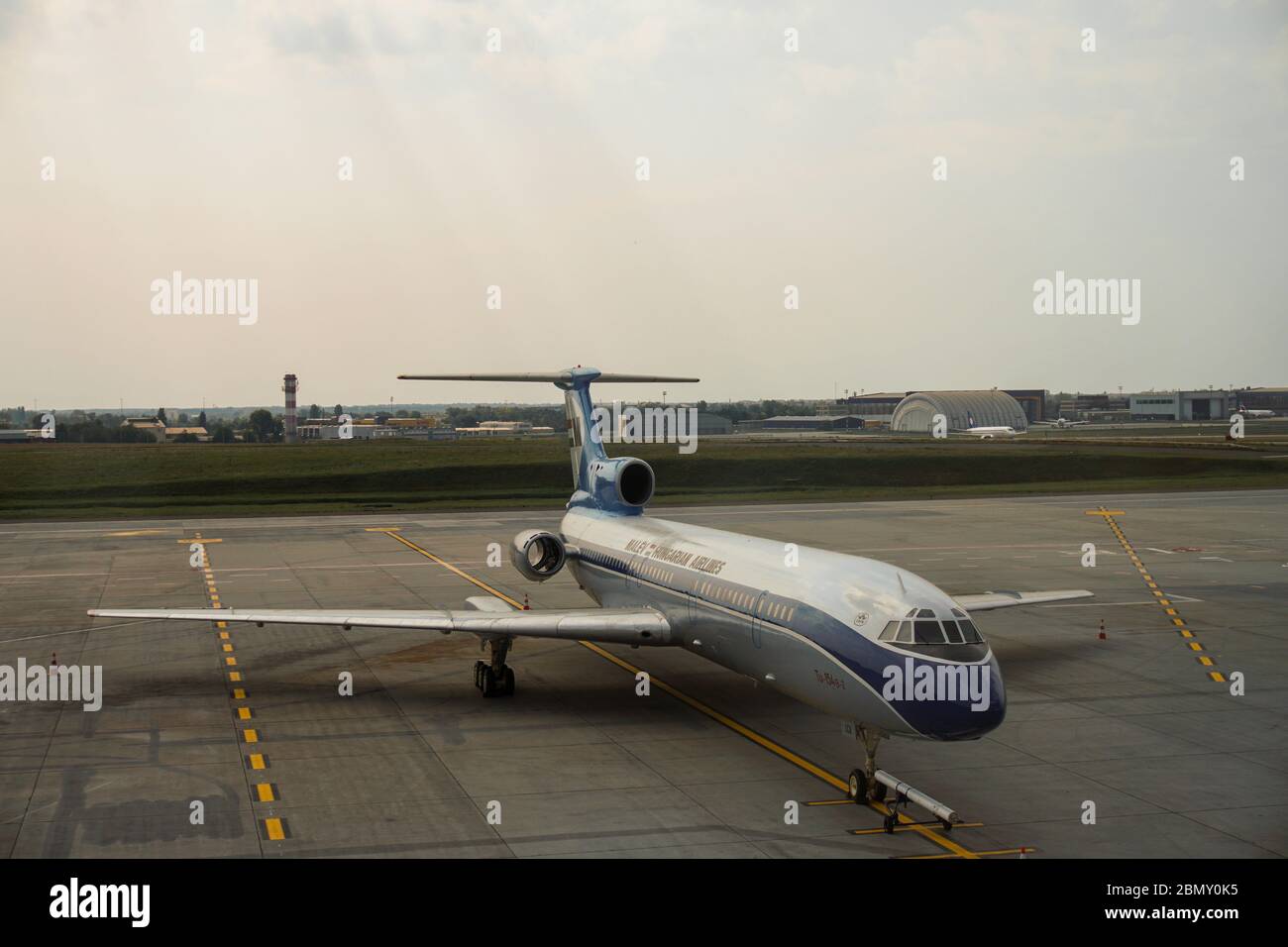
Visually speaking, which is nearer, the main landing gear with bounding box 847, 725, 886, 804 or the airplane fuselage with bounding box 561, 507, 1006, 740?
the airplane fuselage with bounding box 561, 507, 1006, 740

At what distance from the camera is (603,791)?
1911 centimetres

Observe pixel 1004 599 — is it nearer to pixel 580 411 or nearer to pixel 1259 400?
pixel 580 411

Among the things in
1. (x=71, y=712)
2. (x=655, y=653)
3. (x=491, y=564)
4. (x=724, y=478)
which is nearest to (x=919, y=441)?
(x=724, y=478)

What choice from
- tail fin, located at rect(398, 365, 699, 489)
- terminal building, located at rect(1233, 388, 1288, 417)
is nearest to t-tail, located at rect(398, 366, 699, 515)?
tail fin, located at rect(398, 365, 699, 489)

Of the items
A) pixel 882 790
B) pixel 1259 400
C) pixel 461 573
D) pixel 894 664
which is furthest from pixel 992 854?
pixel 1259 400

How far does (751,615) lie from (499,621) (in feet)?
20.5

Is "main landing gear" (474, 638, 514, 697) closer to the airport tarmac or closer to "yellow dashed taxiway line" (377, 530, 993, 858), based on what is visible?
the airport tarmac

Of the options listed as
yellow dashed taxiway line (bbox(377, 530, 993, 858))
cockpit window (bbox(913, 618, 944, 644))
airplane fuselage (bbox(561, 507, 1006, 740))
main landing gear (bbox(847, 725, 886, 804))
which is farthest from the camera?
main landing gear (bbox(847, 725, 886, 804))

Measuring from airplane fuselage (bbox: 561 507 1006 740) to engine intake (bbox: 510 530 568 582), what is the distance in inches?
94.0

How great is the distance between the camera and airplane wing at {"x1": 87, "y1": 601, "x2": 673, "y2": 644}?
24.6m

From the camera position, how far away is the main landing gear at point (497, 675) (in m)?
26.0

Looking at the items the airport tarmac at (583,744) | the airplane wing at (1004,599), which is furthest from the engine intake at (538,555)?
the airplane wing at (1004,599)

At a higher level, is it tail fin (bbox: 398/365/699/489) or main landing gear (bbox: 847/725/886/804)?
tail fin (bbox: 398/365/699/489)

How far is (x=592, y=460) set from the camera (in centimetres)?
3303
